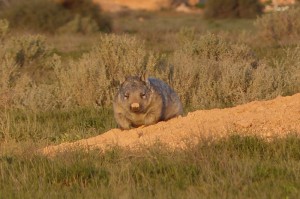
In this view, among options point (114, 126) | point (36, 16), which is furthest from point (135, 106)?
point (36, 16)

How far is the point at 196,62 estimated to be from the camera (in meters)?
13.9

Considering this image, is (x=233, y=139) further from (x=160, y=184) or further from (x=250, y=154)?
(x=160, y=184)

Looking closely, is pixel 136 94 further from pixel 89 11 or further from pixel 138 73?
pixel 89 11

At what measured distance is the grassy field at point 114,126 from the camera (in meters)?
6.23

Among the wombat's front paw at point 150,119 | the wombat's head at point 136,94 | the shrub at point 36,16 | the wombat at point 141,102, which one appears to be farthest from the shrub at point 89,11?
the wombat's head at point 136,94

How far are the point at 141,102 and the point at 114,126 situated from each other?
6.23 feet

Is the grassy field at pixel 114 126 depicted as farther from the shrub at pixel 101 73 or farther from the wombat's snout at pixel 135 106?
the wombat's snout at pixel 135 106

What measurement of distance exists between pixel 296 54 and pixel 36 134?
6925 mm

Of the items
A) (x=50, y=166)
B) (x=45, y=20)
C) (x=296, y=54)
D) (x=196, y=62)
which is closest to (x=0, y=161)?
(x=50, y=166)

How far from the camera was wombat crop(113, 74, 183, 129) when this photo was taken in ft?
27.7

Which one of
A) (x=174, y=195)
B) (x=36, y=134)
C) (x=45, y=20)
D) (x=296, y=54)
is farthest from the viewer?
(x=45, y=20)

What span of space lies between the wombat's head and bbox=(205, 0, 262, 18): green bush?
44.6 meters

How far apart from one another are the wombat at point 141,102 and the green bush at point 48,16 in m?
26.1

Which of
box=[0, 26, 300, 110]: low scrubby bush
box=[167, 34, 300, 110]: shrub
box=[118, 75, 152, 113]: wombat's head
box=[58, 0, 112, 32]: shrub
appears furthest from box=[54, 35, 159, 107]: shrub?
box=[58, 0, 112, 32]: shrub
